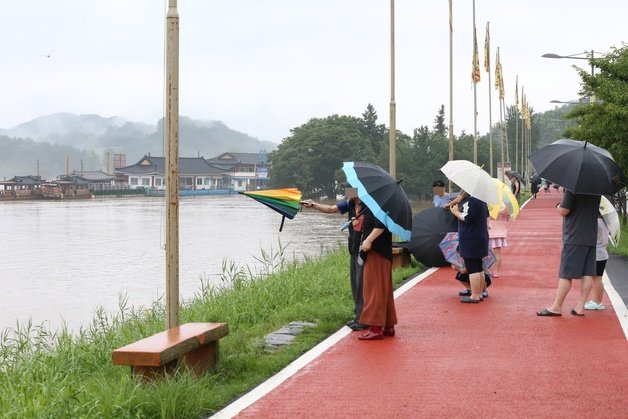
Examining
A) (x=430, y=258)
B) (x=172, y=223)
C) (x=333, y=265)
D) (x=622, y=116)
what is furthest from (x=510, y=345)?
(x=622, y=116)

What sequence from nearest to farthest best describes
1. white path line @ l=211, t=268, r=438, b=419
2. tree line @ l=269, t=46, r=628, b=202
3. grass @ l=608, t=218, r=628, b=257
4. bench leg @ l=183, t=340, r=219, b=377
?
white path line @ l=211, t=268, r=438, b=419, bench leg @ l=183, t=340, r=219, b=377, grass @ l=608, t=218, r=628, b=257, tree line @ l=269, t=46, r=628, b=202

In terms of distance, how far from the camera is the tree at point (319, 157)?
8394 centimetres

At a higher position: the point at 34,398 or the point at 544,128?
the point at 544,128

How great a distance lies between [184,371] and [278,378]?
34.6 inches

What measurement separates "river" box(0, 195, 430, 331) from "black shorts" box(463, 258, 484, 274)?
6.70 metres

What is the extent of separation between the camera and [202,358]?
7.24 m

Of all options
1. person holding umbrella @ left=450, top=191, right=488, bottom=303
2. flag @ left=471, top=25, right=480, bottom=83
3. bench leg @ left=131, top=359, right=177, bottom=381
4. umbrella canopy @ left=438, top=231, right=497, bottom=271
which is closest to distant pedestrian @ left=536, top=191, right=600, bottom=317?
person holding umbrella @ left=450, top=191, right=488, bottom=303

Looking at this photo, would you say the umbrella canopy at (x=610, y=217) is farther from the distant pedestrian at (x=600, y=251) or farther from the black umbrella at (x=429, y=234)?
the black umbrella at (x=429, y=234)

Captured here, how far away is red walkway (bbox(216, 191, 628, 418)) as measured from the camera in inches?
251

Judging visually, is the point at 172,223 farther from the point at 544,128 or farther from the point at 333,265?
the point at 544,128

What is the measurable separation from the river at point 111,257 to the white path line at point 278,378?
8.23 meters

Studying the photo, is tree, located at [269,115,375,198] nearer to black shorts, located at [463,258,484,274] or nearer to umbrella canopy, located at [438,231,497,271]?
umbrella canopy, located at [438,231,497,271]

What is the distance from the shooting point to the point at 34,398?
21.2 feet

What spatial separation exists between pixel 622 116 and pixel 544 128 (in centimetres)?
15881
